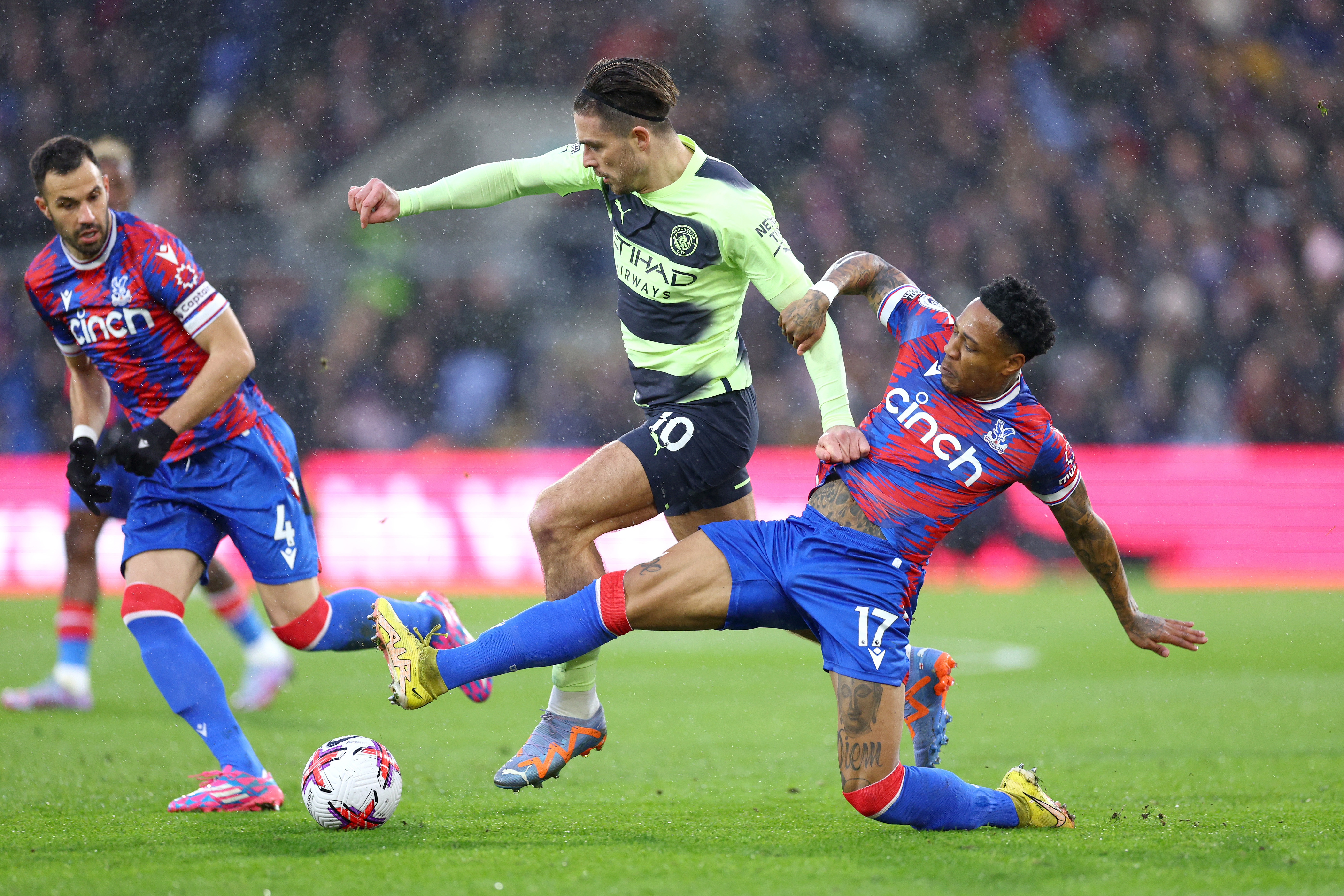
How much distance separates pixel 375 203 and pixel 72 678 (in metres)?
3.74

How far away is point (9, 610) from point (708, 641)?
18.3 ft

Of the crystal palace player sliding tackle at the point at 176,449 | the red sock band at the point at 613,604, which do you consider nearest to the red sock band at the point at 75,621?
the crystal palace player sliding tackle at the point at 176,449

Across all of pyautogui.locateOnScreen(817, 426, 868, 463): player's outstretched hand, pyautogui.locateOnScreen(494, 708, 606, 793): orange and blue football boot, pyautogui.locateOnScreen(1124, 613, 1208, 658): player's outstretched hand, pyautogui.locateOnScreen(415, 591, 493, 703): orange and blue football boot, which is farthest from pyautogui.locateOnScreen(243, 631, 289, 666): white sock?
pyautogui.locateOnScreen(1124, 613, 1208, 658): player's outstretched hand

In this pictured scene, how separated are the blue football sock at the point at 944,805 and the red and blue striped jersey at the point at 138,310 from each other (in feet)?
9.29

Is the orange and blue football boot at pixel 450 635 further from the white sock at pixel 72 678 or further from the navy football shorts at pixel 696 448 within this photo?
the white sock at pixel 72 678

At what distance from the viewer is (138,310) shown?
4766mm

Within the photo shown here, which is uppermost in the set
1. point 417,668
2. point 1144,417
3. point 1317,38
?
point 1317,38

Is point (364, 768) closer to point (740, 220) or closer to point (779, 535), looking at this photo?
point (779, 535)

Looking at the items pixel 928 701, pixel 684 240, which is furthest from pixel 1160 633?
pixel 684 240

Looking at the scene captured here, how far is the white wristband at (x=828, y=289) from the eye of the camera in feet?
13.7

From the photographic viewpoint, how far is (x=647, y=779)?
5219mm

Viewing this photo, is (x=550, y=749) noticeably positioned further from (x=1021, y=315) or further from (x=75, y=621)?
(x=75, y=621)

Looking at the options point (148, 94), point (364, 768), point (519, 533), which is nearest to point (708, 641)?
point (519, 533)

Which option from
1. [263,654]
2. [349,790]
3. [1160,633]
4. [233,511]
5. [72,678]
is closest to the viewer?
[349,790]
